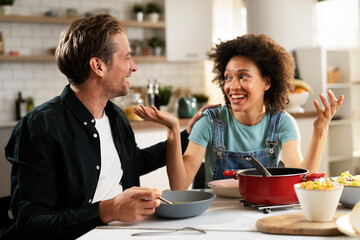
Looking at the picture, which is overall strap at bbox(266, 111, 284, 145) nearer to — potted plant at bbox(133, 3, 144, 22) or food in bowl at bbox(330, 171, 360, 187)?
food in bowl at bbox(330, 171, 360, 187)

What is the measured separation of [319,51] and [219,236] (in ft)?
15.4

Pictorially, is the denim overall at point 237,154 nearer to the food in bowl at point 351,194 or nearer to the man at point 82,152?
the man at point 82,152

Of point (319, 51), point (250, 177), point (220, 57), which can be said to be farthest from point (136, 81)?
point (250, 177)

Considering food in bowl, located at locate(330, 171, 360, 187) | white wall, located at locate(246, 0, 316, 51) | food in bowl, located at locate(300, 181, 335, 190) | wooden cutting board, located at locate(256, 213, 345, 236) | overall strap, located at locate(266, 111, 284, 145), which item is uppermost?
white wall, located at locate(246, 0, 316, 51)

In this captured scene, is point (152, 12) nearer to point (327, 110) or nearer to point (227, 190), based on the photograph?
point (327, 110)

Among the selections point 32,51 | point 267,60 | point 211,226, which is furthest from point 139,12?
point 211,226

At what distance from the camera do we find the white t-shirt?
1960 mm

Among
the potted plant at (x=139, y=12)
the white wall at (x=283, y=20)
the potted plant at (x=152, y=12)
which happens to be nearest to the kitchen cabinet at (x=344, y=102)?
the white wall at (x=283, y=20)

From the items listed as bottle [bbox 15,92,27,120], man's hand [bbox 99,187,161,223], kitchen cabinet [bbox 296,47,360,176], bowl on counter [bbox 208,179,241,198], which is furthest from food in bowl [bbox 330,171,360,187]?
bottle [bbox 15,92,27,120]

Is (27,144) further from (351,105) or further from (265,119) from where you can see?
(351,105)

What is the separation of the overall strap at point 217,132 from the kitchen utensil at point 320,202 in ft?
3.20

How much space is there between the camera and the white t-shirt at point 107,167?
6.43 ft

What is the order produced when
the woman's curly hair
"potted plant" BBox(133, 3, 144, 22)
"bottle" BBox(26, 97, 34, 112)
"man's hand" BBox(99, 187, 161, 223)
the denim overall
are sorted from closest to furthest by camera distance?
"man's hand" BBox(99, 187, 161, 223) < the denim overall < the woman's curly hair < "bottle" BBox(26, 97, 34, 112) < "potted plant" BBox(133, 3, 144, 22)

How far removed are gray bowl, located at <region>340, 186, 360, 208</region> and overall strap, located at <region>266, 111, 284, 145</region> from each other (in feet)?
2.52
